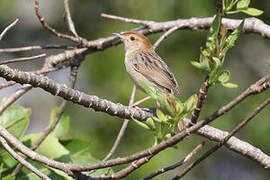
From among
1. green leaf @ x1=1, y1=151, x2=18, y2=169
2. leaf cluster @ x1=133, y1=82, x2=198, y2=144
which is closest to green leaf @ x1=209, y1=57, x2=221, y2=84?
leaf cluster @ x1=133, y1=82, x2=198, y2=144

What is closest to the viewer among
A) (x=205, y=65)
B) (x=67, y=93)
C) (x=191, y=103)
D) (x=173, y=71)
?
(x=205, y=65)

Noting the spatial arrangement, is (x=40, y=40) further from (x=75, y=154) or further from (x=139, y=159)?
(x=139, y=159)

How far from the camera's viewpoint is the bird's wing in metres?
5.43

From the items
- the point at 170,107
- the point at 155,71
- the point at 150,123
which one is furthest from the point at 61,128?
the point at 155,71

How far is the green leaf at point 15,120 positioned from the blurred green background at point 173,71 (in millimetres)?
2731

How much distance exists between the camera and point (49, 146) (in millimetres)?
3598

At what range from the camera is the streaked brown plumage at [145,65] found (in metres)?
5.48

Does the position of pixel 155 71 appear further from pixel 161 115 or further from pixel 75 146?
pixel 161 115

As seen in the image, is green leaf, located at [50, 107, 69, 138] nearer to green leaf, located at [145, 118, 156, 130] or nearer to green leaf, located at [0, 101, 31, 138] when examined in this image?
green leaf, located at [0, 101, 31, 138]

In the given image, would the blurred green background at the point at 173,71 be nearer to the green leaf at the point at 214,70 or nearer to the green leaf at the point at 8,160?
the green leaf at the point at 8,160

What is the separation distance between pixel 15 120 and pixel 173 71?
3.75m

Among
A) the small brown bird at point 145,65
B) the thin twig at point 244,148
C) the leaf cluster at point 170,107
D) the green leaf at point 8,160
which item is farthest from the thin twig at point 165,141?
the small brown bird at point 145,65

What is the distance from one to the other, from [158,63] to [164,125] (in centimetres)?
372

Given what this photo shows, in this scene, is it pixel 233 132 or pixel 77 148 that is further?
pixel 77 148
